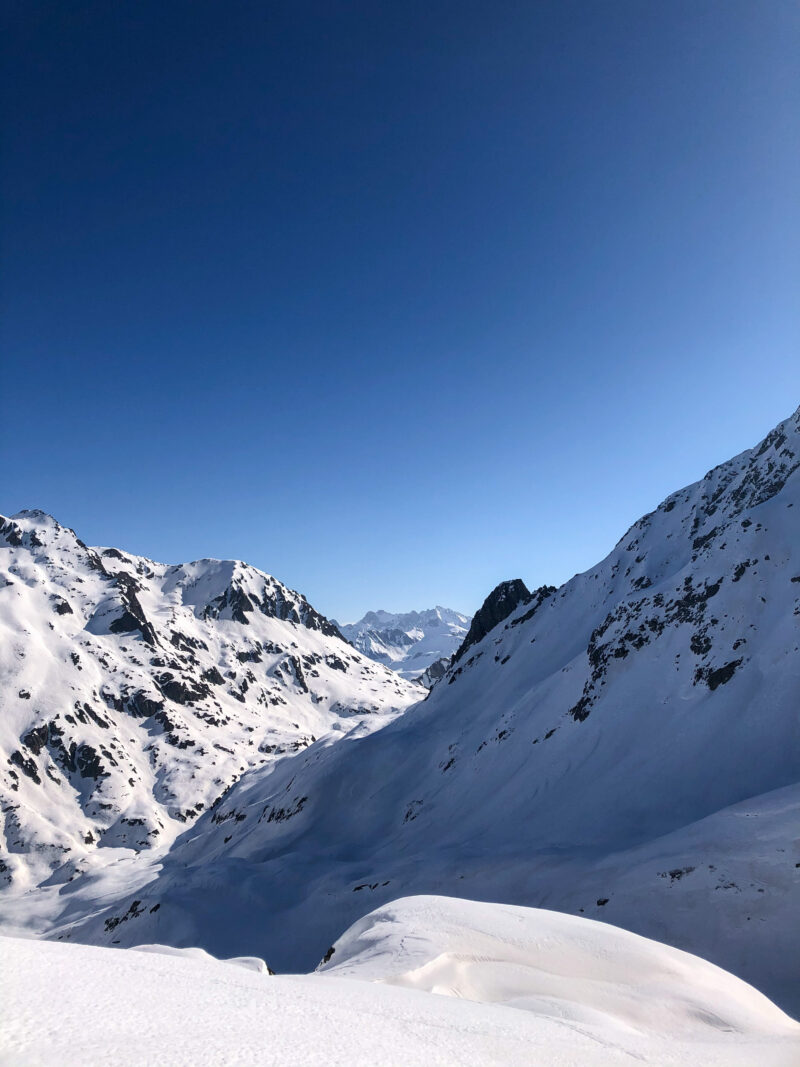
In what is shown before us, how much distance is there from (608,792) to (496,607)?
215 feet

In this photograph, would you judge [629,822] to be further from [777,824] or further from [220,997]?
[220,997]

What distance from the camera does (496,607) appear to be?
10575 cm

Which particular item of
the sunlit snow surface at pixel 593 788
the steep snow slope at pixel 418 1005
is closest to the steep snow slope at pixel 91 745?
the sunlit snow surface at pixel 593 788

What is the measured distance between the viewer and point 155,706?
178625mm

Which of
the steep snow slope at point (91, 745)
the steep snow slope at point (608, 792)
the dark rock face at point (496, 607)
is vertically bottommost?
the steep snow slope at point (608, 792)

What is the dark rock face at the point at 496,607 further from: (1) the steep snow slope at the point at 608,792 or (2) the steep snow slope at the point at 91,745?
(2) the steep snow slope at the point at 91,745

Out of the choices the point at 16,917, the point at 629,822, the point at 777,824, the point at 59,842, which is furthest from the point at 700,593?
the point at 59,842

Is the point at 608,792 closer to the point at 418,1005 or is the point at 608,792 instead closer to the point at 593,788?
the point at 593,788

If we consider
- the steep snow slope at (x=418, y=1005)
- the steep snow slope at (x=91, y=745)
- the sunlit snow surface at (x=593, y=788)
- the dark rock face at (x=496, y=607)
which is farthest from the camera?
the steep snow slope at (x=91, y=745)

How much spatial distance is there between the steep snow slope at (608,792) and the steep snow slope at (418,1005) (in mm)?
9899

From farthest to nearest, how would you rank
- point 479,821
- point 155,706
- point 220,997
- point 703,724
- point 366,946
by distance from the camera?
1. point 155,706
2. point 479,821
3. point 703,724
4. point 366,946
5. point 220,997

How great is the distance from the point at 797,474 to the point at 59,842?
159 m

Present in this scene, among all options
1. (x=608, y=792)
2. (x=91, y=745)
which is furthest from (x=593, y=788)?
(x=91, y=745)

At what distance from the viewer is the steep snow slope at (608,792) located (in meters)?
25.2
